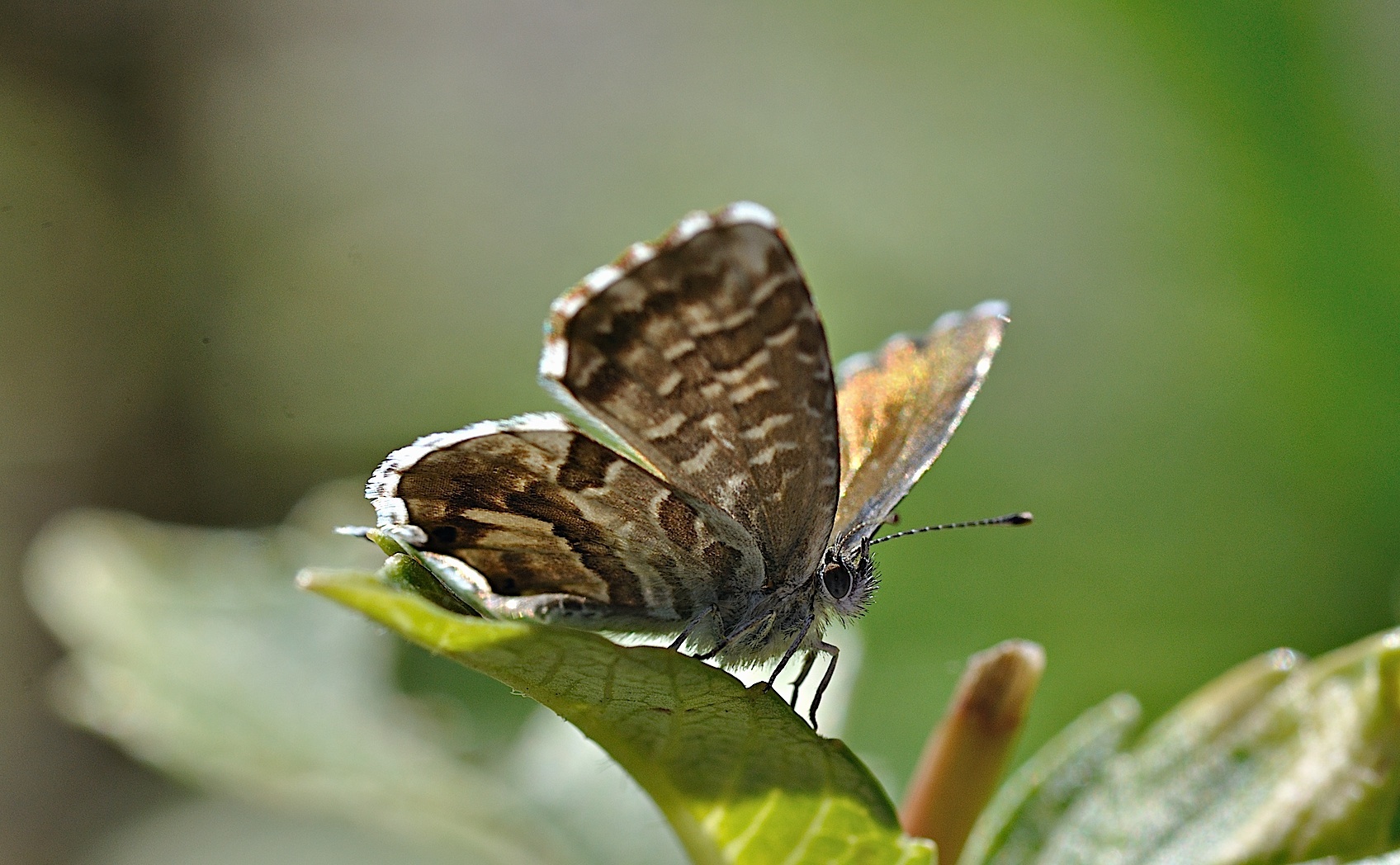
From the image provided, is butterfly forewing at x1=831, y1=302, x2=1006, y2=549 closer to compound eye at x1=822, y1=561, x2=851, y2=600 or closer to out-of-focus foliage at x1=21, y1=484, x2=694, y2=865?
compound eye at x1=822, y1=561, x2=851, y2=600

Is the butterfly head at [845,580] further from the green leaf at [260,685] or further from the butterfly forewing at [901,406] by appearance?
the green leaf at [260,685]

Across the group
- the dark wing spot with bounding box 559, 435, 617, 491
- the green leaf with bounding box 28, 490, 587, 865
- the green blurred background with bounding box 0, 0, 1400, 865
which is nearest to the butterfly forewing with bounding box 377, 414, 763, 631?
the dark wing spot with bounding box 559, 435, 617, 491

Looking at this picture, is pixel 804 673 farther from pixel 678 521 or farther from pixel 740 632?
pixel 678 521

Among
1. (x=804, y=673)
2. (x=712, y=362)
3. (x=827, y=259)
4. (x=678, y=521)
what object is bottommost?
(x=804, y=673)

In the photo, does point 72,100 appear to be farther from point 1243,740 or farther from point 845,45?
point 1243,740

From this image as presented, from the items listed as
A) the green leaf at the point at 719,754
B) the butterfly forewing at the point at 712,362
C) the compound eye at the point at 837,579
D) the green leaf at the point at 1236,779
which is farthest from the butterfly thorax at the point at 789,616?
the green leaf at the point at 719,754

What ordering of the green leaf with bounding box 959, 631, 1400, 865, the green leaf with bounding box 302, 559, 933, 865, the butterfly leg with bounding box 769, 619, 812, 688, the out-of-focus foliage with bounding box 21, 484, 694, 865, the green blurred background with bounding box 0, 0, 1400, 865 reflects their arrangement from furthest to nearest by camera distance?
the green blurred background with bounding box 0, 0, 1400, 865 < the out-of-focus foliage with bounding box 21, 484, 694, 865 < the butterfly leg with bounding box 769, 619, 812, 688 < the green leaf with bounding box 959, 631, 1400, 865 < the green leaf with bounding box 302, 559, 933, 865

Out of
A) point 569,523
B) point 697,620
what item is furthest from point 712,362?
point 697,620

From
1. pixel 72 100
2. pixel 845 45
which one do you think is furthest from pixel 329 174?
pixel 845 45
